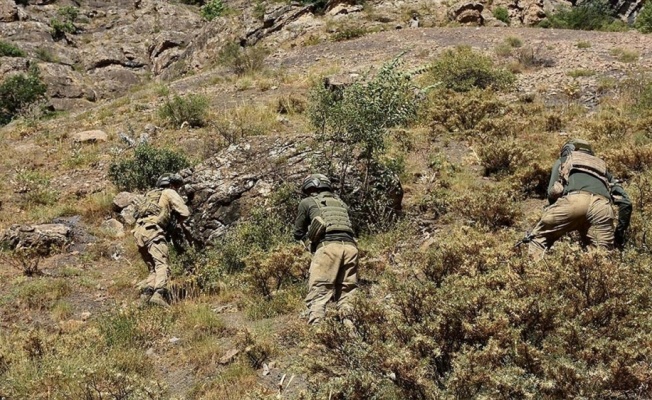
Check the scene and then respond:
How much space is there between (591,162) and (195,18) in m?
38.3

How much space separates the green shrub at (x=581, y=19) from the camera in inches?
883

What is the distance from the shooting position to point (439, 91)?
12898 millimetres

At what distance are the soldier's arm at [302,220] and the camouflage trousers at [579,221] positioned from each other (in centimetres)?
222

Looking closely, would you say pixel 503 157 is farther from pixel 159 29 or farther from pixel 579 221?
pixel 159 29

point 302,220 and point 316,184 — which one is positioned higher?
point 316,184

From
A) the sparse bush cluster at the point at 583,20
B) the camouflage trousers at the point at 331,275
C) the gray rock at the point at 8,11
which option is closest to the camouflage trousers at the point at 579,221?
the camouflage trousers at the point at 331,275

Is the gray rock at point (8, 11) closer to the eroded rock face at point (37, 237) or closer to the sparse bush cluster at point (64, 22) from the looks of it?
the sparse bush cluster at point (64, 22)

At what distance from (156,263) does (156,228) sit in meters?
0.47

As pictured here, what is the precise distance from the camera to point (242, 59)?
19.4 metres

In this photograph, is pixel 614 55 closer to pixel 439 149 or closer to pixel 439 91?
pixel 439 91

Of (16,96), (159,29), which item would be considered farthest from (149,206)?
(159,29)

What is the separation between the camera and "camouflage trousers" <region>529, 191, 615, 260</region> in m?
5.52

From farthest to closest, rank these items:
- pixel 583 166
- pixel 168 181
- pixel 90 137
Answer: pixel 90 137 → pixel 168 181 → pixel 583 166

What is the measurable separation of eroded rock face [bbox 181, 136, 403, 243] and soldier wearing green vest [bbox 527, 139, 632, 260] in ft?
9.04
